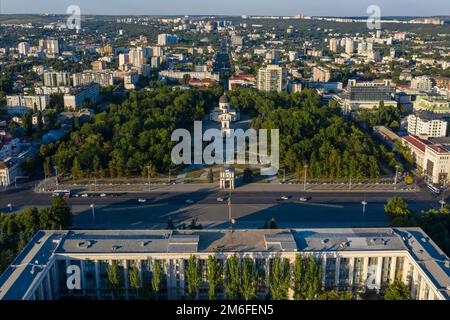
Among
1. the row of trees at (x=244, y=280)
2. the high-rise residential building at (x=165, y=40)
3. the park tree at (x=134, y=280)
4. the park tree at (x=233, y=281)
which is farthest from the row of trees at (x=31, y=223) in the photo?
the high-rise residential building at (x=165, y=40)

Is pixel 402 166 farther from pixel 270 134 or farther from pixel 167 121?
pixel 167 121

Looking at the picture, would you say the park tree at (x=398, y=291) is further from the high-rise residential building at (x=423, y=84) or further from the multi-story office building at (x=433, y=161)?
the high-rise residential building at (x=423, y=84)

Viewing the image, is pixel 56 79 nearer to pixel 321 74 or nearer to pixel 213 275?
pixel 321 74

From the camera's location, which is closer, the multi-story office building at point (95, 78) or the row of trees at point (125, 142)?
the row of trees at point (125, 142)

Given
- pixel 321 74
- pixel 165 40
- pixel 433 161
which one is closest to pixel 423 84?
pixel 321 74

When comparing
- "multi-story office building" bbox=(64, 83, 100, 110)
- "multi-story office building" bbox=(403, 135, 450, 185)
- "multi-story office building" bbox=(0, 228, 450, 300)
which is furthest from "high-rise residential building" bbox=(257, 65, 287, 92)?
"multi-story office building" bbox=(0, 228, 450, 300)
